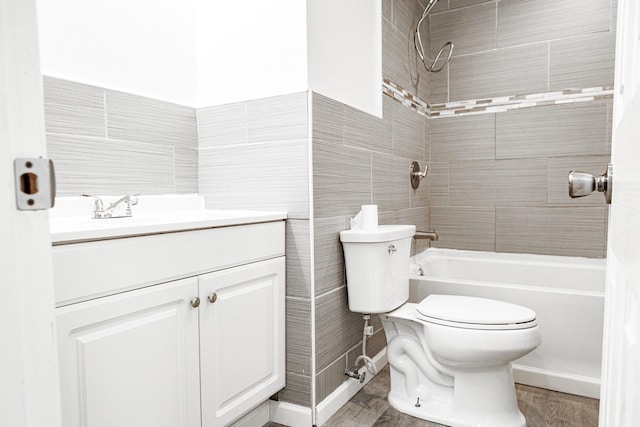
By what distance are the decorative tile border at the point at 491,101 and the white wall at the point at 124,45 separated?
103 cm

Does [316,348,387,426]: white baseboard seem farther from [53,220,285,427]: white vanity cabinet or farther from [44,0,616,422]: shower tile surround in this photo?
[53,220,285,427]: white vanity cabinet

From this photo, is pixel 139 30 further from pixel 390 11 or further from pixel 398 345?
pixel 398 345

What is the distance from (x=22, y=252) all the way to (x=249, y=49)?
58.2 inches

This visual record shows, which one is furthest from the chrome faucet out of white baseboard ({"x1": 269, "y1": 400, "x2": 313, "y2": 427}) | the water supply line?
the water supply line

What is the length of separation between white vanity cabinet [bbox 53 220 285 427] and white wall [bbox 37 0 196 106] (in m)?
0.75

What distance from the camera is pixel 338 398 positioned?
6.10ft

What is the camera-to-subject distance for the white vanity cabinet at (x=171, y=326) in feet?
3.34

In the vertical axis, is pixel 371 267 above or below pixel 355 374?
above

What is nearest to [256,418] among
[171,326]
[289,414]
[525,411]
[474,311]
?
[289,414]

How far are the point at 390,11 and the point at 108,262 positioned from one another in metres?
2.02

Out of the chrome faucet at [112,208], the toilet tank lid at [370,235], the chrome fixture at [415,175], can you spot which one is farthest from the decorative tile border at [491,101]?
the chrome faucet at [112,208]

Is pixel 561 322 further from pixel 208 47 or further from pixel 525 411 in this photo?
pixel 208 47

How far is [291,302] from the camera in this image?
174 centimetres

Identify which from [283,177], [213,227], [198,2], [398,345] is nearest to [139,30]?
[198,2]
